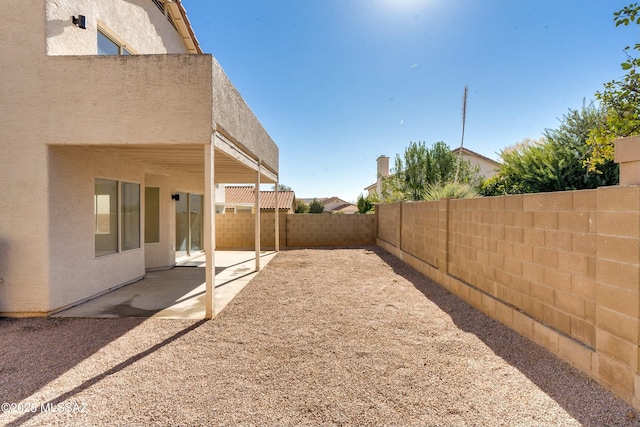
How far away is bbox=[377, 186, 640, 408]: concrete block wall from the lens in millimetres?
2679

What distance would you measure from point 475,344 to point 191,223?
10147mm

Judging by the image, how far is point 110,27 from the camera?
6.49 m

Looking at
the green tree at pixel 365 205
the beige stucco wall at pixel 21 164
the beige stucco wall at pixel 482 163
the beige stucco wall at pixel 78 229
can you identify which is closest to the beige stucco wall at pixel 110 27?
the beige stucco wall at pixel 21 164

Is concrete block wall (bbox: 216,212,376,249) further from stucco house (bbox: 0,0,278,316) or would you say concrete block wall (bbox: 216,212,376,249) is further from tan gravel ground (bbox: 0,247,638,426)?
tan gravel ground (bbox: 0,247,638,426)

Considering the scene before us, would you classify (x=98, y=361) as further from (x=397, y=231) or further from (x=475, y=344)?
(x=397, y=231)

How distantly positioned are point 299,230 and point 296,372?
38.4 ft

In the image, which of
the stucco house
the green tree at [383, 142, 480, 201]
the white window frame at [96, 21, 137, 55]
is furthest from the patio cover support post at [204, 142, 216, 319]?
the green tree at [383, 142, 480, 201]

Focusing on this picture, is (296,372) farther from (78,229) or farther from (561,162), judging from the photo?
(561,162)

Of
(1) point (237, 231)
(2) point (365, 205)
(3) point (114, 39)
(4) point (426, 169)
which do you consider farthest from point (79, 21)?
(2) point (365, 205)

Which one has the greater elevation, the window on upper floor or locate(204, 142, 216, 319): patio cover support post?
the window on upper floor

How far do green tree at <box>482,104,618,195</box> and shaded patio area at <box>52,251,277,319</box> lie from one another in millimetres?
10076

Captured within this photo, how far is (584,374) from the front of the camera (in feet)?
10.2

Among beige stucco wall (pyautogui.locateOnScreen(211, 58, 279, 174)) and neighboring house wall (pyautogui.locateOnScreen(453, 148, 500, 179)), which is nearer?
beige stucco wall (pyautogui.locateOnScreen(211, 58, 279, 174))

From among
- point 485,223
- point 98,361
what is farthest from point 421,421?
point 485,223
